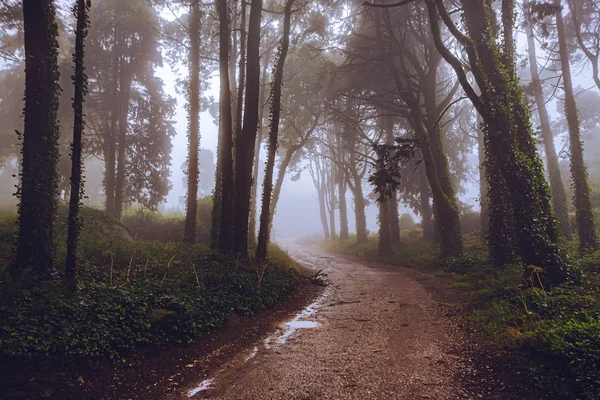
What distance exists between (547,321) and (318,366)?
3.72 meters

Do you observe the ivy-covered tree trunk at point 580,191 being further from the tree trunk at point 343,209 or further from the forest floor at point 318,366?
the tree trunk at point 343,209

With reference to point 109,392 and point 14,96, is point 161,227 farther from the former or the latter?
point 14,96

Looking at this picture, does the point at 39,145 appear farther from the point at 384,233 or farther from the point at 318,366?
the point at 384,233

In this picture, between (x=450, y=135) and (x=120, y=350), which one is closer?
(x=120, y=350)

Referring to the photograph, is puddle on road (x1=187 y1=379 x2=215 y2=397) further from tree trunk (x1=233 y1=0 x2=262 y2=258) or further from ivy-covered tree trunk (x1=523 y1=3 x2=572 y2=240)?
ivy-covered tree trunk (x1=523 y1=3 x2=572 y2=240)

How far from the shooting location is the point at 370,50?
1728 centimetres

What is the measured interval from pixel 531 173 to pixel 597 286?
276cm

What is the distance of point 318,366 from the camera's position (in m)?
4.48

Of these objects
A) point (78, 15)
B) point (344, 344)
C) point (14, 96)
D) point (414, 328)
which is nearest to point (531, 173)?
point (414, 328)

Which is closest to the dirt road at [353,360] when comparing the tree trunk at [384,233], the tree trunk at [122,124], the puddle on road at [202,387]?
the puddle on road at [202,387]

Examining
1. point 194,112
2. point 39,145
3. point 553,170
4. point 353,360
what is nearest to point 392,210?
point 553,170

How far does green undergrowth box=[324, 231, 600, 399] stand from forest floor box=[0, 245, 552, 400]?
27 cm

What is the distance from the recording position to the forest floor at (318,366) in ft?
12.3

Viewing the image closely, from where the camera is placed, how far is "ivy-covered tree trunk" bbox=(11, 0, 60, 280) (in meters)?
6.30
